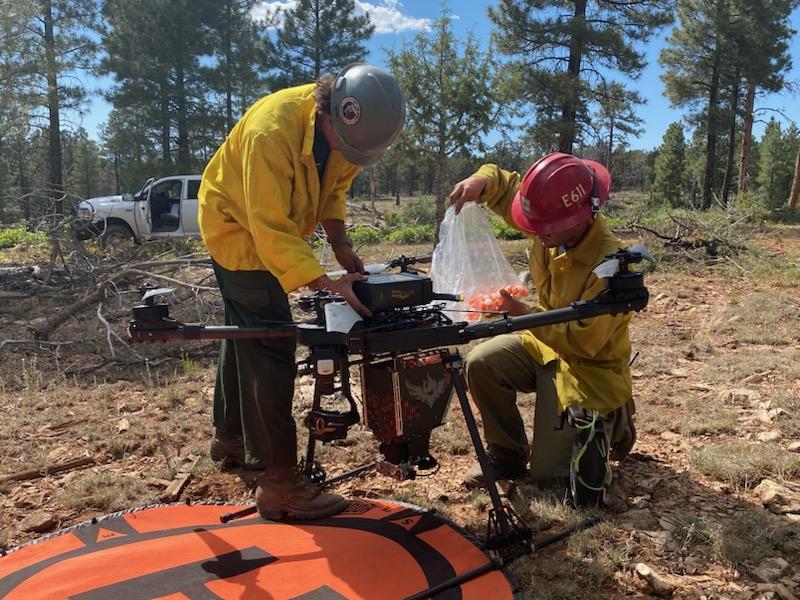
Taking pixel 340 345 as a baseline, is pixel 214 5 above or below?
above

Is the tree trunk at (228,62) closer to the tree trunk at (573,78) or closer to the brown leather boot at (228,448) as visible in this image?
the tree trunk at (573,78)

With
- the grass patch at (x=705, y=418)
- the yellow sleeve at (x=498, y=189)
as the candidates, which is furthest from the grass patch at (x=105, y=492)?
the grass patch at (x=705, y=418)

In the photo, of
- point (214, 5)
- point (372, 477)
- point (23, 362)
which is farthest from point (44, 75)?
point (372, 477)

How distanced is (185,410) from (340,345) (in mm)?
2441

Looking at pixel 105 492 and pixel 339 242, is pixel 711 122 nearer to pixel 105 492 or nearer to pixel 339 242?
pixel 339 242

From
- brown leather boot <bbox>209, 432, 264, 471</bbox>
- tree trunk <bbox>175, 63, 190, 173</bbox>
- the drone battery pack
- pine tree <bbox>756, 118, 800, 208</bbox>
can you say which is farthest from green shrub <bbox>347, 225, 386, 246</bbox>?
pine tree <bbox>756, 118, 800, 208</bbox>

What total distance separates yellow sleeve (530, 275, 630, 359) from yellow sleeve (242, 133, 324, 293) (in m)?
1.07

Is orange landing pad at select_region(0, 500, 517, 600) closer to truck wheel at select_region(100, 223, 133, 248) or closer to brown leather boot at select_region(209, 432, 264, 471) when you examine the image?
brown leather boot at select_region(209, 432, 264, 471)

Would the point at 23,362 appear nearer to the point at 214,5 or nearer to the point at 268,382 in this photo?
the point at 268,382

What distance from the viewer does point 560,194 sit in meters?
2.60

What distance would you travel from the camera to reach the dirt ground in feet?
7.73

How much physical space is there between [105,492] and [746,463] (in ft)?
10.4

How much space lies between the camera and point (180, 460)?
11.2 feet

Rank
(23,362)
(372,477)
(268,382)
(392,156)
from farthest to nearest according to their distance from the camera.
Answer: (392,156) → (23,362) → (372,477) → (268,382)
